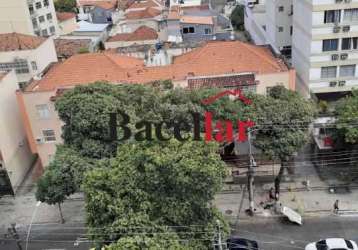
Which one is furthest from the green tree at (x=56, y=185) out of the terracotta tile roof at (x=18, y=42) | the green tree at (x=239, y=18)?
the green tree at (x=239, y=18)

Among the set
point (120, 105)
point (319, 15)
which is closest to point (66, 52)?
point (120, 105)

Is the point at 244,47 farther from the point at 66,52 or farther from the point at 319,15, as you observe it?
the point at 66,52

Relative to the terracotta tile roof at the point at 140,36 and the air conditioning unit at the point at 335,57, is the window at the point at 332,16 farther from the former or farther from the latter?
the terracotta tile roof at the point at 140,36

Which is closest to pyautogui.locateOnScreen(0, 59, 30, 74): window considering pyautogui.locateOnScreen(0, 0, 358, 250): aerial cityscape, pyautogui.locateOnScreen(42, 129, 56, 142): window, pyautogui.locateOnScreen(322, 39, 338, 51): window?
pyautogui.locateOnScreen(0, 0, 358, 250): aerial cityscape

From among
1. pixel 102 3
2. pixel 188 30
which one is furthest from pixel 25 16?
pixel 102 3

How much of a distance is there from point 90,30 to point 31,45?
2269 cm

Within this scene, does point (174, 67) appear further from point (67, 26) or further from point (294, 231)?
point (67, 26)

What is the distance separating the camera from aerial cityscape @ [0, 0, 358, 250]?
61.6 ft

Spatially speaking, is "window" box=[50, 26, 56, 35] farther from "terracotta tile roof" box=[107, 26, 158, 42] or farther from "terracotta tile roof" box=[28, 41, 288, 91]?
"terracotta tile roof" box=[28, 41, 288, 91]

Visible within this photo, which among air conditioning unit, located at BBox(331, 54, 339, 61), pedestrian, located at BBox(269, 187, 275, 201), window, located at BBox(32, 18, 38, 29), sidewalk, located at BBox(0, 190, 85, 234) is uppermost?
window, located at BBox(32, 18, 38, 29)

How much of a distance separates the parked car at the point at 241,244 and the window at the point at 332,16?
17.4 meters

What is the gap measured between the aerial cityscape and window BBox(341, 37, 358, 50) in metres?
0.10

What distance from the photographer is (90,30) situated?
194 feet

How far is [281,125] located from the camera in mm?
26406
